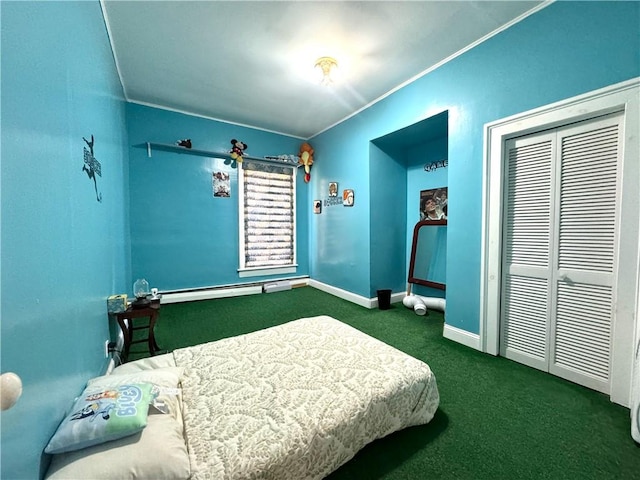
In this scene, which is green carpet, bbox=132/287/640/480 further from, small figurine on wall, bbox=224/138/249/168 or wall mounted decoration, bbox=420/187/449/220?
small figurine on wall, bbox=224/138/249/168

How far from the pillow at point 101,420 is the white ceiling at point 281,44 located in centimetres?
262

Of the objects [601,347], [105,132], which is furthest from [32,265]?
[601,347]

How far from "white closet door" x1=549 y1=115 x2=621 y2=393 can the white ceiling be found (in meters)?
1.14

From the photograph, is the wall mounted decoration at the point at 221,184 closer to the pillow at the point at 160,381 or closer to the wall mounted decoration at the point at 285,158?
the wall mounted decoration at the point at 285,158

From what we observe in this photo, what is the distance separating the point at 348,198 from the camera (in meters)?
3.93

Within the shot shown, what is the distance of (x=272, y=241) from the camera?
4.62 m

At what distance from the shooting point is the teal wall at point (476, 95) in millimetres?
1674

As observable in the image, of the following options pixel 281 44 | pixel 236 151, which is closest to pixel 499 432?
pixel 281 44

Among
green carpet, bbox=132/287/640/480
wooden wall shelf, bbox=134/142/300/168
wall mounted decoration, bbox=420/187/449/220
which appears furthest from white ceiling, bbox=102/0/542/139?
green carpet, bbox=132/287/640/480

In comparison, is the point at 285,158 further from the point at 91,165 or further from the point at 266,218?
the point at 91,165

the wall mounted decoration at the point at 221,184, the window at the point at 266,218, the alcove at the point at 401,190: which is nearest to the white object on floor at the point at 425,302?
the alcove at the point at 401,190

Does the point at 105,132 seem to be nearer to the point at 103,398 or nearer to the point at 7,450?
the point at 103,398

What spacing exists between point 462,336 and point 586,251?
1238 mm

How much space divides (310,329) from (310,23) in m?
2.53
